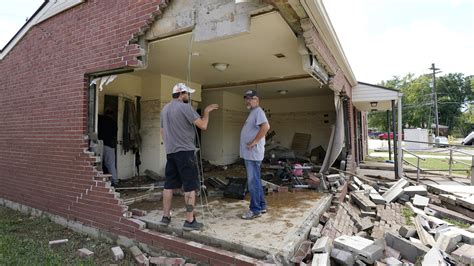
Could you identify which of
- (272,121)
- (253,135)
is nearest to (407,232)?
(253,135)

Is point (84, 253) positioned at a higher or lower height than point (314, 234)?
lower

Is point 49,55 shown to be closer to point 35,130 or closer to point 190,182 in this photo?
point 35,130

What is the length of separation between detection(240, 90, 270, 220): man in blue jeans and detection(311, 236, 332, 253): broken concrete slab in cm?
96

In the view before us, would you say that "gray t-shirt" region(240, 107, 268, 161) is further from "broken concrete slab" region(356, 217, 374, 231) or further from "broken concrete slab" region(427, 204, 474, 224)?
"broken concrete slab" region(427, 204, 474, 224)

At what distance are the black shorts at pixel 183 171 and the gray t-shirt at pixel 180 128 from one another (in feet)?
0.27

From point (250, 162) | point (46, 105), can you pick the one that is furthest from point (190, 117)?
point (46, 105)

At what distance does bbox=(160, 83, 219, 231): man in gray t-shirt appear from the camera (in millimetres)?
3369

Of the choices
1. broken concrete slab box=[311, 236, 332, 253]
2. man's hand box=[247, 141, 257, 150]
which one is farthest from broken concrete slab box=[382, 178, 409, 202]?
man's hand box=[247, 141, 257, 150]

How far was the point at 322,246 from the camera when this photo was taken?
3.04m

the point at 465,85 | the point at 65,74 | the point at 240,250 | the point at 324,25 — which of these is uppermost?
the point at 465,85

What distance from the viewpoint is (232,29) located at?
3.28m

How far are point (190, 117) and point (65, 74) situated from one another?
107 inches

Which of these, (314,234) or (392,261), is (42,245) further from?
→ (392,261)

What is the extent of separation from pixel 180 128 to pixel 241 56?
2589 mm
